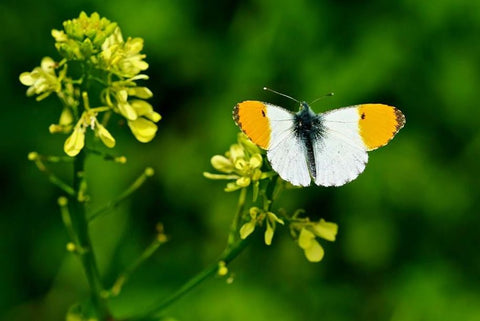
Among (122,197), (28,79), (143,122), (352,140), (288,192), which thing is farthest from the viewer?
(288,192)

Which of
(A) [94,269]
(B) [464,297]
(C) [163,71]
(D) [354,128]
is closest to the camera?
(D) [354,128]

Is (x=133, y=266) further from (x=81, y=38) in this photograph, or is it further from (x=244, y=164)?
(x=81, y=38)

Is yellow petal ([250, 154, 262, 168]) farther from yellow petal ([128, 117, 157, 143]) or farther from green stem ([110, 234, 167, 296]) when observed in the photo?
green stem ([110, 234, 167, 296])

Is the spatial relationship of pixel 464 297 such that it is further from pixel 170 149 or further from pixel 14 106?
pixel 14 106

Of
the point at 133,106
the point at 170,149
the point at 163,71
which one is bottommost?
the point at 170,149

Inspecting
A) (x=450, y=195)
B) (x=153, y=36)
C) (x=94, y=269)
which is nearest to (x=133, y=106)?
(x=94, y=269)

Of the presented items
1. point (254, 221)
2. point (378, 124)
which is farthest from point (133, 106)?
point (378, 124)

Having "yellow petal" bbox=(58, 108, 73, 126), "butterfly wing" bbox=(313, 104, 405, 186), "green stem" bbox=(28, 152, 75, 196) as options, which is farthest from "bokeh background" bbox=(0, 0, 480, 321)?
"yellow petal" bbox=(58, 108, 73, 126)
